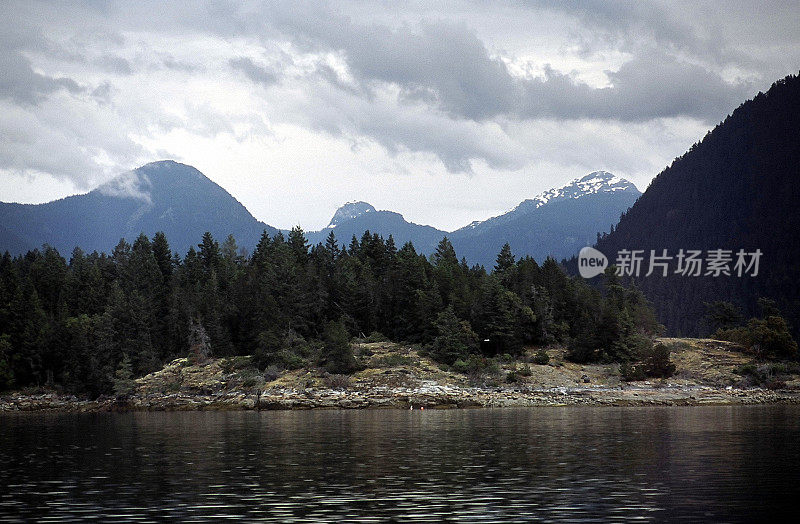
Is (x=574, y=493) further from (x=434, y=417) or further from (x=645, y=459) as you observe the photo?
(x=434, y=417)

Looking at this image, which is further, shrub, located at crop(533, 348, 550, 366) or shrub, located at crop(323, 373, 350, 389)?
shrub, located at crop(533, 348, 550, 366)

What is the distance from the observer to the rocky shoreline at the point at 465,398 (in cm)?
9081

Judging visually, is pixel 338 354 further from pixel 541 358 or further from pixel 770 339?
pixel 770 339

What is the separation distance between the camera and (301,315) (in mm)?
124625

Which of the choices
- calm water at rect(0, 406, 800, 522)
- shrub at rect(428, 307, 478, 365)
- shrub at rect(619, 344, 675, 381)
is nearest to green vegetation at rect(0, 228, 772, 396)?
shrub at rect(428, 307, 478, 365)

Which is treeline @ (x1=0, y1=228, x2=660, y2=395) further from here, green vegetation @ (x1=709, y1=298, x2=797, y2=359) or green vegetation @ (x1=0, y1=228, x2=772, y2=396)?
green vegetation @ (x1=709, y1=298, x2=797, y2=359)

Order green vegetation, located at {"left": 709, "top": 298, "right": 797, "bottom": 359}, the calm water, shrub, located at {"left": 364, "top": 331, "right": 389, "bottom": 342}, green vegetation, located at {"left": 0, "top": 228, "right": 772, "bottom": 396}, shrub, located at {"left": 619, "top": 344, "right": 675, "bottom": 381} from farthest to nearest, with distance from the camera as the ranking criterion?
shrub, located at {"left": 364, "top": 331, "right": 389, "bottom": 342} → green vegetation, located at {"left": 0, "top": 228, "right": 772, "bottom": 396} → green vegetation, located at {"left": 709, "top": 298, "right": 797, "bottom": 359} → shrub, located at {"left": 619, "top": 344, "right": 675, "bottom": 381} → the calm water

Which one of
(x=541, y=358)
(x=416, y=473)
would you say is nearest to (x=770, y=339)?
(x=541, y=358)

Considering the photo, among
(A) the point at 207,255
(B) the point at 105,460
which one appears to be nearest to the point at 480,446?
(B) the point at 105,460

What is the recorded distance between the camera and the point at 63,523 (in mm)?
22203

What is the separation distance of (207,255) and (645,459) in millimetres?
138573

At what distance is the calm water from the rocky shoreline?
3244cm

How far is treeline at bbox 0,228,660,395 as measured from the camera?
4365 inches

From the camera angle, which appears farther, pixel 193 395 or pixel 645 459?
pixel 193 395
